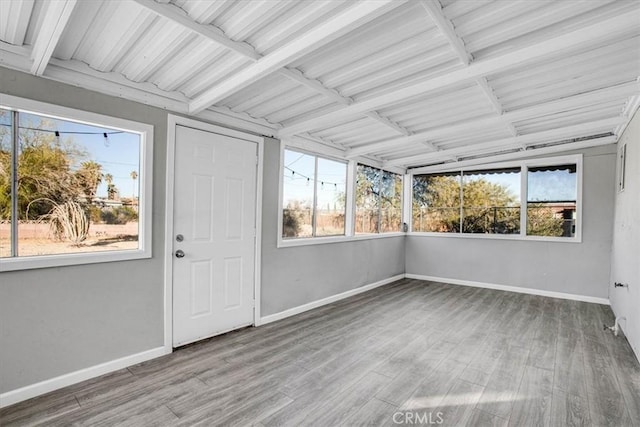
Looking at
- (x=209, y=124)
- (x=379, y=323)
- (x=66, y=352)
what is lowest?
(x=379, y=323)

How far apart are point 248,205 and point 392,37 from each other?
230 cm

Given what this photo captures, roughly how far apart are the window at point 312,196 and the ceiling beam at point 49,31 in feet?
8.11

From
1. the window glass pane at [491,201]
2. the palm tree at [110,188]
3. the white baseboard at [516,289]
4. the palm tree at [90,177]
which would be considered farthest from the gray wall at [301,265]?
the window glass pane at [491,201]

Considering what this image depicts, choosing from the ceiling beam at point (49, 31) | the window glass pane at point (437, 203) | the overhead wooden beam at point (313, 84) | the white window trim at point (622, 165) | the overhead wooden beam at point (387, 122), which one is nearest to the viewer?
the ceiling beam at point (49, 31)

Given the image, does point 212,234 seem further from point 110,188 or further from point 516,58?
point 516,58

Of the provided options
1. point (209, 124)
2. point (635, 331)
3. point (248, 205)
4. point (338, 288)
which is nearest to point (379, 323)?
point (338, 288)

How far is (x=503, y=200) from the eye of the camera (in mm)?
5836

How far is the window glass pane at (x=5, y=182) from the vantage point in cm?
218

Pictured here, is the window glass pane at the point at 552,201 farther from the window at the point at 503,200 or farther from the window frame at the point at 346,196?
the window frame at the point at 346,196

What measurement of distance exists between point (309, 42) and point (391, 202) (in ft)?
16.0

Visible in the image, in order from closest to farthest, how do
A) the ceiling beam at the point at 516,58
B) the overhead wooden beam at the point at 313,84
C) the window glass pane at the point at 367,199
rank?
the ceiling beam at the point at 516,58 < the overhead wooden beam at the point at 313,84 < the window glass pane at the point at 367,199

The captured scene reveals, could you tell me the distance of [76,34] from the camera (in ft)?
6.73

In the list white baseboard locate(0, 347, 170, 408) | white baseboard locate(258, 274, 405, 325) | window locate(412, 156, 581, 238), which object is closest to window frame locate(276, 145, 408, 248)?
white baseboard locate(258, 274, 405, 325)

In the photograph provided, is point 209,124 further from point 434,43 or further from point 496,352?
point 496,352
